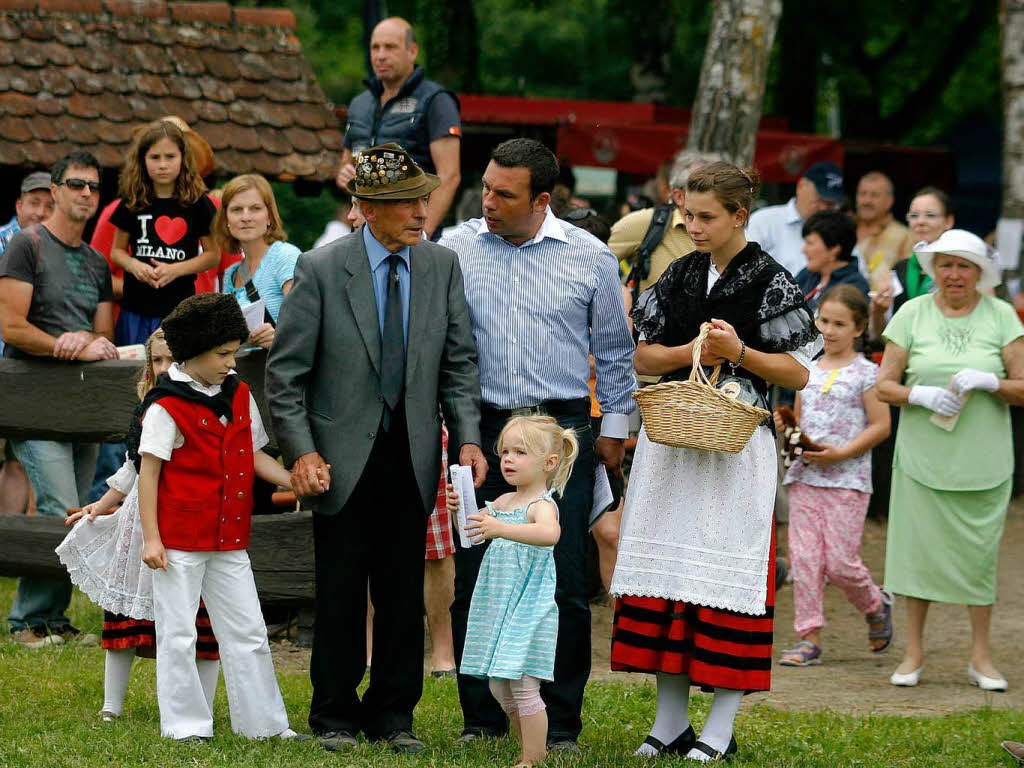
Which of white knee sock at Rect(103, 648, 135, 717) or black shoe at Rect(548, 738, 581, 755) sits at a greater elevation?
white knee sock at Rect(103, 648, 135, 717)

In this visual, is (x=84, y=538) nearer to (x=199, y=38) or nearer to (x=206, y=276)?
(x=206, y=276)

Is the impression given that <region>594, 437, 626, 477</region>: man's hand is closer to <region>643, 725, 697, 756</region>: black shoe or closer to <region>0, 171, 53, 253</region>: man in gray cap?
<region>643, 725, 697, 756</region>: black shoe

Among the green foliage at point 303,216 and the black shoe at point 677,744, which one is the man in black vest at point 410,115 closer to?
the black shoe at point 677,744

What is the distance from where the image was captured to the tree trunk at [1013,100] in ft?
42.9

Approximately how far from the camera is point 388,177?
541 cm

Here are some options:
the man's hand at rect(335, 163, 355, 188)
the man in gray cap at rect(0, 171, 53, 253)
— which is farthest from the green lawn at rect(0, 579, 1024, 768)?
the man in gray cap at rect(0, 171, 53, 253)

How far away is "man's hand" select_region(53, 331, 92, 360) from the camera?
7188 millimetres

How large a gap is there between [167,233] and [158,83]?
4.11 meters

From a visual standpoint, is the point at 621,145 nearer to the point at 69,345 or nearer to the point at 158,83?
the point at 158,83

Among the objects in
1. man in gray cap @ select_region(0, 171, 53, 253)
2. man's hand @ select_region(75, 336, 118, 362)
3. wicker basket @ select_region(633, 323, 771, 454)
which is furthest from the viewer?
man in gray cap @ select_region(0, 171, 53, 253)

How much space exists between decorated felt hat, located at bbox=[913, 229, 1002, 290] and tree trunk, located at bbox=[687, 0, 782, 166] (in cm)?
441

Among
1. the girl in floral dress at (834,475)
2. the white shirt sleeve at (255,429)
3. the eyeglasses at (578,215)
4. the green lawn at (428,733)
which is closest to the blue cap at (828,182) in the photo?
the girl in floral dress at (834,475)

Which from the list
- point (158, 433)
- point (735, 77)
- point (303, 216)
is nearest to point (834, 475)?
point (158, 433)

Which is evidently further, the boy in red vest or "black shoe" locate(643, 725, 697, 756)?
"black shoe" locate(643, 725, 697, 756)
